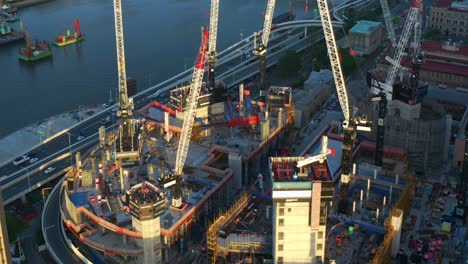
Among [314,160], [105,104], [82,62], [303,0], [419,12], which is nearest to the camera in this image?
[314,160]

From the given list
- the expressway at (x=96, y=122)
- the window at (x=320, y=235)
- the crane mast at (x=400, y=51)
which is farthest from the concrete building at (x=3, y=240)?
the crane mast at (x=400, y=51)

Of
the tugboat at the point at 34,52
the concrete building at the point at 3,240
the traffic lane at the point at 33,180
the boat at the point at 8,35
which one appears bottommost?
the traffic lane at the point at 33,180

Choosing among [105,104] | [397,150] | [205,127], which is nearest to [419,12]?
[397,150]

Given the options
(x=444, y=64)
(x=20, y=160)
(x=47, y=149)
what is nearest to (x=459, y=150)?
(x=444, y=64)

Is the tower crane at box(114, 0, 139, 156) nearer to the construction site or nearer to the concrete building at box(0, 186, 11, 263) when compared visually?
the construction site

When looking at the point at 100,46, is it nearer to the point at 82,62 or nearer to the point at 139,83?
the point at 82,62

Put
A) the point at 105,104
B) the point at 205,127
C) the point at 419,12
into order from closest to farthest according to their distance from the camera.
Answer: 1. the point at 205,127
2. the point at 419,12
3. the point at 105,104

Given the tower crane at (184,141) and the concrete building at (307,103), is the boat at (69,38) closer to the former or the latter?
the concrete building at (307,103)

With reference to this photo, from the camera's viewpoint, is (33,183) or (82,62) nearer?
(33,183)
